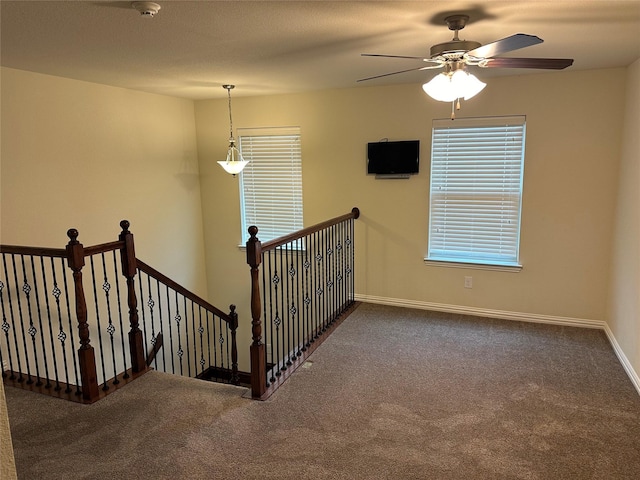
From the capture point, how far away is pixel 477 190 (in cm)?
426

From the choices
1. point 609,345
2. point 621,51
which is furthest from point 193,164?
point 609,345

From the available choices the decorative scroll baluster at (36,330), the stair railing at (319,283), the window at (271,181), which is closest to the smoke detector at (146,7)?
the stair railing at (319,283)

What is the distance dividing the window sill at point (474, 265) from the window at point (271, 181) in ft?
5.32

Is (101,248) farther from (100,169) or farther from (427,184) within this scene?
(427,184)

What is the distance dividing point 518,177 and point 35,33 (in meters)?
3.90

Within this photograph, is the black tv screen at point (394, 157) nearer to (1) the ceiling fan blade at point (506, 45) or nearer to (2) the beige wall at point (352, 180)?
(2) the beige wall at point (352, 180)

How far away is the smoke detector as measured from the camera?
6.73 feet

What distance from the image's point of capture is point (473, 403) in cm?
286

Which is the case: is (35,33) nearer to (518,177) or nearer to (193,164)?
(193,164)

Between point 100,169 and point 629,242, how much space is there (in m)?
4.65

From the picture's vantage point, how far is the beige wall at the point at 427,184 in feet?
12.5

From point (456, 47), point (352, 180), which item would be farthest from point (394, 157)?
point (456, 47)

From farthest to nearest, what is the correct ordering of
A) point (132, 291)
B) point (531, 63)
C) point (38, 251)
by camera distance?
point (132, 291) < point (38, 251) < point (531, 63)

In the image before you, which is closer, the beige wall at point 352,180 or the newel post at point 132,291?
the newel post at point 132,291
